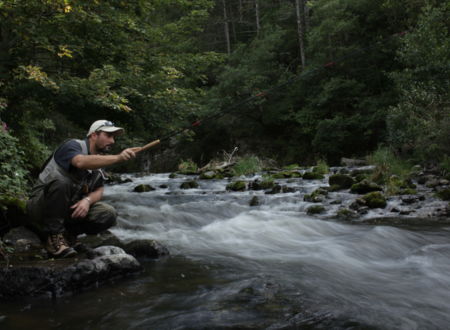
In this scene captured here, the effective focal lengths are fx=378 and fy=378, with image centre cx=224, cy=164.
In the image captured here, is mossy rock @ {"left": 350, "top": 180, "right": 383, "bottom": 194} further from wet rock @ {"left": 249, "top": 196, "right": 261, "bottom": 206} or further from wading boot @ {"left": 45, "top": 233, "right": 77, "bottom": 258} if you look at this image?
wading boot @ {"left": 45, "top": 233, "right": 77, "bottom": 258}

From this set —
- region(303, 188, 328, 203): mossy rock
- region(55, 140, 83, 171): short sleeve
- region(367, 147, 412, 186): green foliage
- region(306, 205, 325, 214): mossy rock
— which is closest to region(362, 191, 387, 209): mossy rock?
region(306, 205, 325, 214): mossy rock

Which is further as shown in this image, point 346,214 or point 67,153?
point 346,214

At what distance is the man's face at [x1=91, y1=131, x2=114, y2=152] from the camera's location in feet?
11.8

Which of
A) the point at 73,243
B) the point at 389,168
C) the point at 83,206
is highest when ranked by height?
the point at 83,206

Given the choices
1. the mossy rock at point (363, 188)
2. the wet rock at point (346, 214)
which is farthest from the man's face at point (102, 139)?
the mossy rock at point (363, 188)

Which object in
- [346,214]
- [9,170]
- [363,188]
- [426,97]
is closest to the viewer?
[9,170]

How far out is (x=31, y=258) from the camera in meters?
3.71

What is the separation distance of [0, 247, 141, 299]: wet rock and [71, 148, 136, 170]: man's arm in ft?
2.88

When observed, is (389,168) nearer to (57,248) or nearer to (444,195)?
(444,195)

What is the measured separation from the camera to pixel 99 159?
10.6ft

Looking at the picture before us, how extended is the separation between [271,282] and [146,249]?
1590mm

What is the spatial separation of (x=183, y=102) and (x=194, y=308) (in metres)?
8.14

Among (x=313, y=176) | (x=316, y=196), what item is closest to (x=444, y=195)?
(x=316, y=196)

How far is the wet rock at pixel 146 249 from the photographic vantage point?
14.1ft
